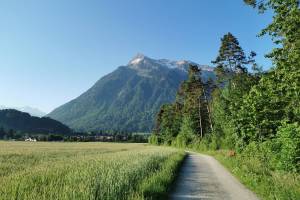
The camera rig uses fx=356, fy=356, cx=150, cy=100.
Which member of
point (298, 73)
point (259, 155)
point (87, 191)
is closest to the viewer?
point (87, 191)

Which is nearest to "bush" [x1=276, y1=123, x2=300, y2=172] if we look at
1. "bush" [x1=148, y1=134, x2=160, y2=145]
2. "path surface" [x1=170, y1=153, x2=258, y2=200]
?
"path surface" [x1=170, y1=153, x2=258, y2=200]

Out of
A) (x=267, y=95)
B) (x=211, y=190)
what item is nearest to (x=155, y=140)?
(x=267, y=95)

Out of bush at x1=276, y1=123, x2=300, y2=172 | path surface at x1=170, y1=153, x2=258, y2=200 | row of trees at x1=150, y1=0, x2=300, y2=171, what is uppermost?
row of trees at x1=150, y1=0, x2=300, y2=171

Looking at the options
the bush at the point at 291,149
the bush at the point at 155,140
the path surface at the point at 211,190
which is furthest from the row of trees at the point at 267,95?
the bush at the point at 155,140

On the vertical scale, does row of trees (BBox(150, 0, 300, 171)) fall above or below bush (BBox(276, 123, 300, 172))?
above

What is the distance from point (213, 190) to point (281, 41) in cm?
763

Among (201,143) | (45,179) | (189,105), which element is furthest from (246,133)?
(189,105)

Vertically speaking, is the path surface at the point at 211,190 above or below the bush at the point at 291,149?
below

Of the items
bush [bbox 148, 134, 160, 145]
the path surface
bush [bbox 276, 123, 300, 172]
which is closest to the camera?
the path surface

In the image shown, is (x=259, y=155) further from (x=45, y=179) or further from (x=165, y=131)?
(x=165, y=131)

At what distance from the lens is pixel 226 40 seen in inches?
2231

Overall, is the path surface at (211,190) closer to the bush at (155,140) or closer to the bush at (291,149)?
the bush at (291,149)

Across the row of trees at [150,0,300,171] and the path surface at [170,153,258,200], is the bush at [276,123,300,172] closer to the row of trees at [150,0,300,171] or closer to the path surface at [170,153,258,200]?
the row of trees at [150,0,300,171]

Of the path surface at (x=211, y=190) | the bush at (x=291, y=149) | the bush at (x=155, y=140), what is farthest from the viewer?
→ the bush at (x=155, y=140)
